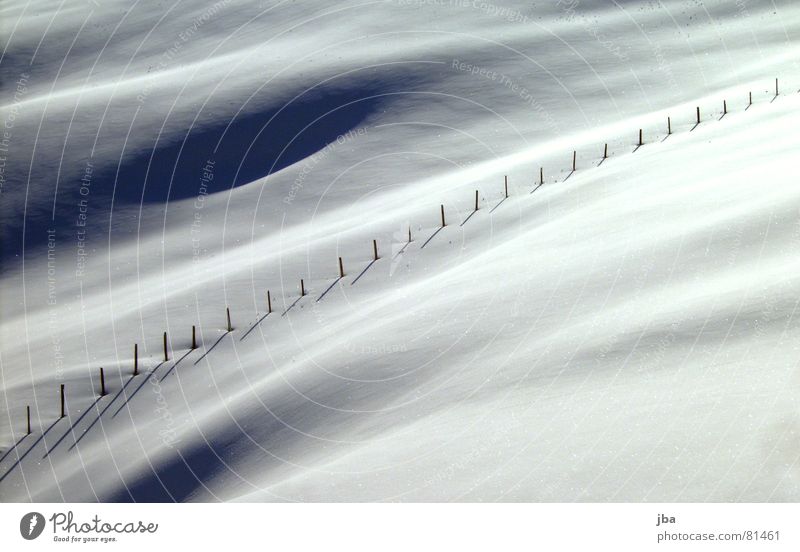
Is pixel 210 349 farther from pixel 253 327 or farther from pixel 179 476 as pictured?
pixel 179 476

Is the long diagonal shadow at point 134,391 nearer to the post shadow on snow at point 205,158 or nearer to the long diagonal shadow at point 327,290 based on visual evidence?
the long diagonal shadow at point 327,290

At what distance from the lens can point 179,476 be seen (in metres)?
10.2

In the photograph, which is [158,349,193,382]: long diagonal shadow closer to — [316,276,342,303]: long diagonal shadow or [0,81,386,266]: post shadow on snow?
[316,276,342,303]: long diagonal shadow

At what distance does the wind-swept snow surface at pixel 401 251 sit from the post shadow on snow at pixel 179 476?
3cm

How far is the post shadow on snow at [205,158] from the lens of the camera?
1992 cm

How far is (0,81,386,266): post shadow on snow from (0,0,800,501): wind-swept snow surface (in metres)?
0.07

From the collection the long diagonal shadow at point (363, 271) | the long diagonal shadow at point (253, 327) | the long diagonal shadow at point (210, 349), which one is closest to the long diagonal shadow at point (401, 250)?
the long diagonal shadow at point (363, 271)

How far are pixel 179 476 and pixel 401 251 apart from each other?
5.79m

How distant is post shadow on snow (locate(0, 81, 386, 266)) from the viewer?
19.9 meters

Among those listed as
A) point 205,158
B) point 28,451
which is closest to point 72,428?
point 28,451

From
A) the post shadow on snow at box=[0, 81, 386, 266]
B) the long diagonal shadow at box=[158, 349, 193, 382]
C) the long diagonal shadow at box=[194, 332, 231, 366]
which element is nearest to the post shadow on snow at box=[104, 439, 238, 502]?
the long diagonal shadow at box=[158, 349, 193, 382]

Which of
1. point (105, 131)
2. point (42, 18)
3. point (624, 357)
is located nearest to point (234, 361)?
point (624, 357)
